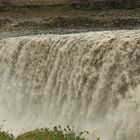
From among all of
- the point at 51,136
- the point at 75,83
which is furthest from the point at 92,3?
the point at 51,136

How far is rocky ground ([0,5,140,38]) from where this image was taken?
186 ft

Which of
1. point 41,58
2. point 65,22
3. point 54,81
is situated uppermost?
point 65,22

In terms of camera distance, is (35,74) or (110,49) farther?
(35,74)

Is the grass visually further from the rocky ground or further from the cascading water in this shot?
the rocky ground

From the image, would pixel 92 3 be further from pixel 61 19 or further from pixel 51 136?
pixel 51 136

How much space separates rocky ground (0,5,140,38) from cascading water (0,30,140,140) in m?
28.4

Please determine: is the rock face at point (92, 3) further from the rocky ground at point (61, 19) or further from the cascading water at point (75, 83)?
the cascading water at point (75, 83)

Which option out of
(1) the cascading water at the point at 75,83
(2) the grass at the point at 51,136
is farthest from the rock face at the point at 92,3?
(2) the grass at the point at 51,136

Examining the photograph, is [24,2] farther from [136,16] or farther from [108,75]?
[108,75]

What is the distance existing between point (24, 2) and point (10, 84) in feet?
166

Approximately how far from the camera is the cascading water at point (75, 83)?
55.7 ft

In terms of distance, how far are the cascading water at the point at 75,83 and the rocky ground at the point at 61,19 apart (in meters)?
28.4

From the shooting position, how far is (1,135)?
1567 centimetres

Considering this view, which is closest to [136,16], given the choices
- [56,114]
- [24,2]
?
[24,2]
